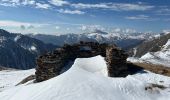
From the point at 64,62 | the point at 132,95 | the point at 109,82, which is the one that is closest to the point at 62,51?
the point at 64,62

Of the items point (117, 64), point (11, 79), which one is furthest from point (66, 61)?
point (11, 79)

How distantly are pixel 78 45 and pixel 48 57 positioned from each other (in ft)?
33.5

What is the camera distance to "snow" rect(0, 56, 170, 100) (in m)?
34.9

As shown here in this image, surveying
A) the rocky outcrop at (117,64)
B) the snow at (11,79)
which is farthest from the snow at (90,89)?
the snow at (11,79)

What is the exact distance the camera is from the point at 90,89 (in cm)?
3634

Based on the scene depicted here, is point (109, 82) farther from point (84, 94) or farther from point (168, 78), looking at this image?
point (168, 78)

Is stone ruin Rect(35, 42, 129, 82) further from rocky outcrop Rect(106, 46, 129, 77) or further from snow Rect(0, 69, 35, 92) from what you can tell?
snow Rect(0, 69, 35, 92)

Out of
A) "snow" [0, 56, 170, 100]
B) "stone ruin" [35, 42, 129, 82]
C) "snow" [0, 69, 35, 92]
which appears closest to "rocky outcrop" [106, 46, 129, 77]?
"stone ruin" [35, 42, 129, 82]

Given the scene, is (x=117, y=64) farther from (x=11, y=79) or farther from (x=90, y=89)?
(x=11, y=79)

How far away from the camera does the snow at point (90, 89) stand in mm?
34938

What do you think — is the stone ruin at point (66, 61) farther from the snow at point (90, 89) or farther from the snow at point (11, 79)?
the snow at point (11, 79)

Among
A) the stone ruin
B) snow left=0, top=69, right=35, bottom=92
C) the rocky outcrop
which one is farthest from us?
snow left=0, top=69, right=35, bottom=92

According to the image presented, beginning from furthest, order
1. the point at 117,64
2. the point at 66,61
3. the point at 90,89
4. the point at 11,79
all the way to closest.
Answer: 1. the point at 11,79
2. the point at 66,61
3. the point at 117,64
4. the point at 90,89

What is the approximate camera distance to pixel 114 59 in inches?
1788
